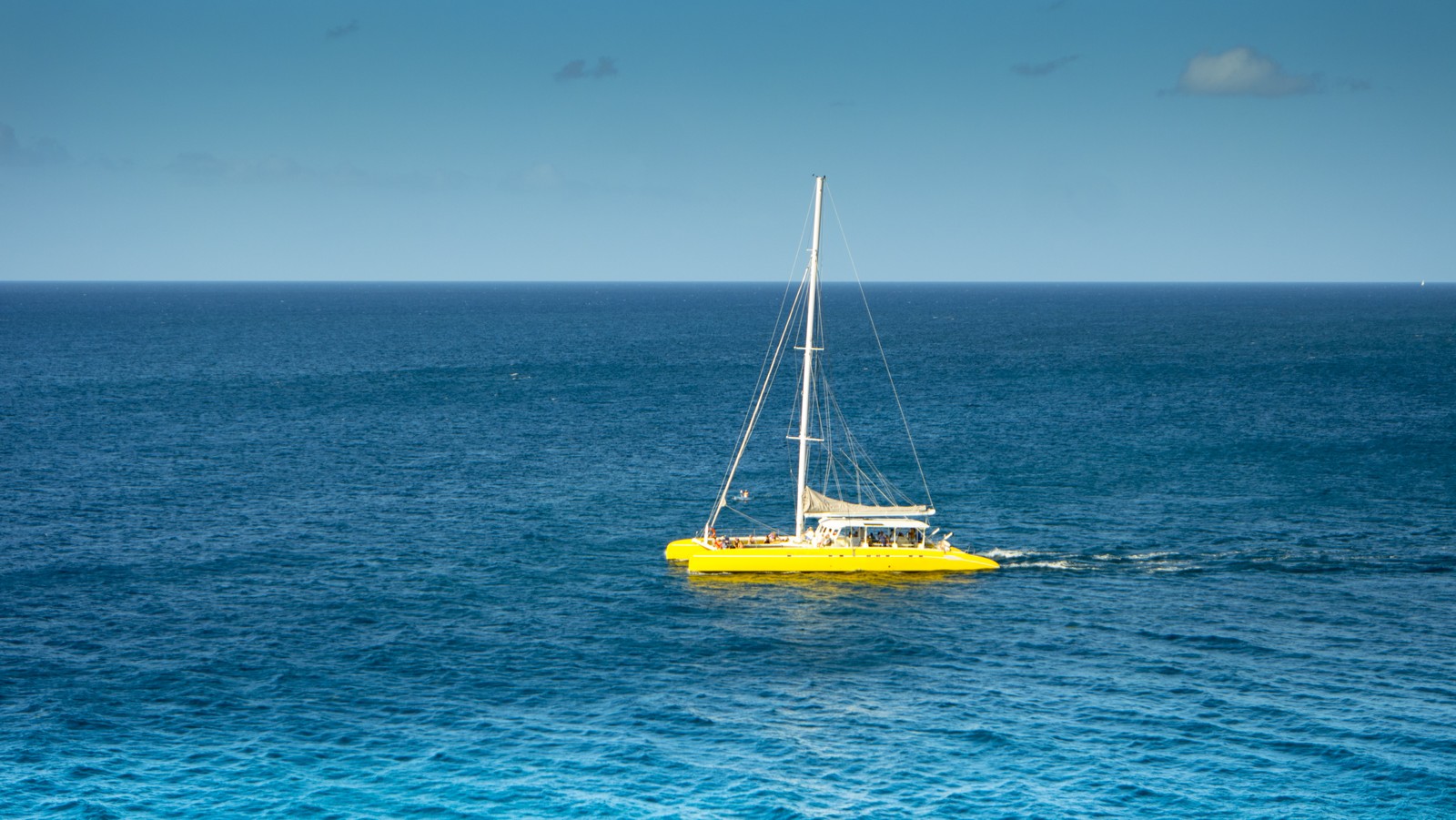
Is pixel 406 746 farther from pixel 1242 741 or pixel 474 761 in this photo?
pixel 1242 741

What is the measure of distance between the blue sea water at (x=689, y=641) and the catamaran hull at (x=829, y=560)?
129 cm

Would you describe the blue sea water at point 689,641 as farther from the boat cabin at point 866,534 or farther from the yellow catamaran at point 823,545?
the boat cabin at point 866,534

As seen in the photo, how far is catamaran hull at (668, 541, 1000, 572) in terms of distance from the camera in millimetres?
81500

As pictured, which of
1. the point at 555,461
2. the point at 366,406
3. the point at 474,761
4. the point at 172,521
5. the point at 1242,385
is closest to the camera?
the point at 474,761

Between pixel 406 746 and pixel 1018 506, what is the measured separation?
188ft

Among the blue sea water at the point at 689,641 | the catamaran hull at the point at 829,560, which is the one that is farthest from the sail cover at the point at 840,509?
the blue sea water at the point at 689,641

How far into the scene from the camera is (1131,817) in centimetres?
4938

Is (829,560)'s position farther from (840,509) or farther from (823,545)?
(840,509)

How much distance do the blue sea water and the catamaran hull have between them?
129 centimetres

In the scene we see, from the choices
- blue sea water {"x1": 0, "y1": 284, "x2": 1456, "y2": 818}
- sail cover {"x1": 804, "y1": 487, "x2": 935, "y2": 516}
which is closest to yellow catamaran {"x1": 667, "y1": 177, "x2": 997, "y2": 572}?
sail cover {"x1": 804, "y1": 487, "x2": 935, "y2": 516}

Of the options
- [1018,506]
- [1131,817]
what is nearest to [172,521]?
[1018,506]

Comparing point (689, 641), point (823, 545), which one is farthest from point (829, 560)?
point (689, 641)

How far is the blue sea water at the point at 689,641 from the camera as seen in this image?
5216 centimetres

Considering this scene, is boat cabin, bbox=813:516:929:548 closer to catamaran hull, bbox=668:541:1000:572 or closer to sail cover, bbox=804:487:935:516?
sail cover, bbox=804:487:935:516
